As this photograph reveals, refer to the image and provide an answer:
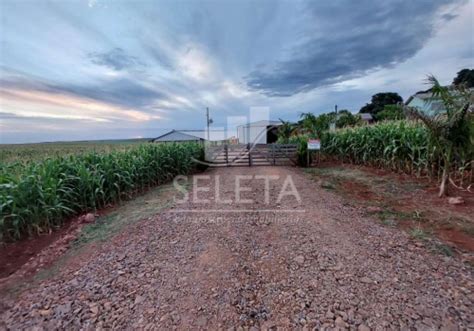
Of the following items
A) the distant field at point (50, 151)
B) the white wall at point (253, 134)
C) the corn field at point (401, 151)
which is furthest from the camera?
the white wall at point (253, 134)

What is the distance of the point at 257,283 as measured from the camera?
2156mm

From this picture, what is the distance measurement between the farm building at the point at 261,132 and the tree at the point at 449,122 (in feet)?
55.9

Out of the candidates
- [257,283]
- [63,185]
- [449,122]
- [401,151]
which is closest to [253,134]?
[401,151]

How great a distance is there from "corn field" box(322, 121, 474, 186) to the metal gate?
7.24ft

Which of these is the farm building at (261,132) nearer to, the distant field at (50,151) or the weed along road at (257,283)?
the distant field at (50,151)

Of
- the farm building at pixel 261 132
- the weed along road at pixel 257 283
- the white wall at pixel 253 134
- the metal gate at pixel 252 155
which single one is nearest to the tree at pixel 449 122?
the weed along road at pixel 257 283

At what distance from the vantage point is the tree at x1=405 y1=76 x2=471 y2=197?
13.7ft

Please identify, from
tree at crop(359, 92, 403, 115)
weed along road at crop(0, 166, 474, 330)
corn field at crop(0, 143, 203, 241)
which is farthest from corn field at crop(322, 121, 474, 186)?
tree at crop(359, 92, 403, 115)

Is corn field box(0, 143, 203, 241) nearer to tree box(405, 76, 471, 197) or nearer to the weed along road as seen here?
A: the weed along road

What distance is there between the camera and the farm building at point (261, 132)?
22.0 m

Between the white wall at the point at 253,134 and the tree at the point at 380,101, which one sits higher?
the tree at the point at 380,101

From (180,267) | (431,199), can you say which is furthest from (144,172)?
(431,199)

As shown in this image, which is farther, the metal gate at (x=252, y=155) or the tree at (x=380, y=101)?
the tree at (x=380, y=101)

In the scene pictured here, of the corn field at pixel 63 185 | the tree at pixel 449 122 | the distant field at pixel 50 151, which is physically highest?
the tree at pixel 449 122
